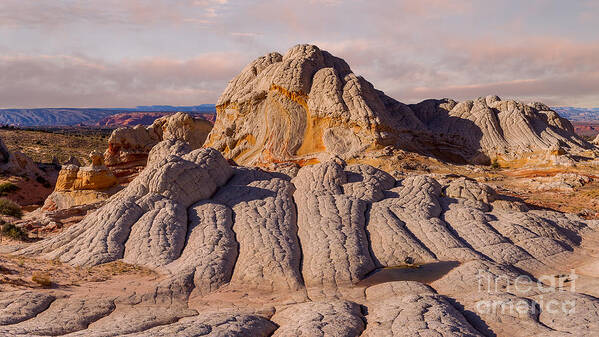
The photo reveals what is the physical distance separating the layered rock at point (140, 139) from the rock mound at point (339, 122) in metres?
4.76

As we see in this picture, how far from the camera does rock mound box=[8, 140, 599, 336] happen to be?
29.9 feet

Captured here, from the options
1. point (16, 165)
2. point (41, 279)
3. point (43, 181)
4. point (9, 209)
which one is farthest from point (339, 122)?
point (16, 165)

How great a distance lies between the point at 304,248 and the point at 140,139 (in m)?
27.6

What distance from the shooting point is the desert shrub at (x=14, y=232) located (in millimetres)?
16828

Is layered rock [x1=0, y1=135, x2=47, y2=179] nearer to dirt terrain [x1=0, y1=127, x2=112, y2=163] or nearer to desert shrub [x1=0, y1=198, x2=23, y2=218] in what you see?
desert shrub [x1=0, y1=198, x2=23, y2=218]

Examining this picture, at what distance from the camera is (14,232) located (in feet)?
55.3

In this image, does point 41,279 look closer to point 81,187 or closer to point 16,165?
point 81,187

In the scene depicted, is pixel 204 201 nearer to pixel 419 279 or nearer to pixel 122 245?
pixel 122 245

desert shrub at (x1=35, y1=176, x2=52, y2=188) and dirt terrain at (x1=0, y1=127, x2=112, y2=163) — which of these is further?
dirt terrain at (x1=0, y1=127, x2=112, y2=163)

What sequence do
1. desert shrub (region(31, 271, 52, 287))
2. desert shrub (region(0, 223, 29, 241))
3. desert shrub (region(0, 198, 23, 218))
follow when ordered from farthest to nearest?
desert shrub (region(0, 198, 23, 218)) → desert shrub (region(0, 223, 29, 241)) → desert shrub (region(31, 271, 52, 287))

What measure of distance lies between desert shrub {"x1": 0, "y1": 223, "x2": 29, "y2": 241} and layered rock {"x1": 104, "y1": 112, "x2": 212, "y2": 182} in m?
15.9

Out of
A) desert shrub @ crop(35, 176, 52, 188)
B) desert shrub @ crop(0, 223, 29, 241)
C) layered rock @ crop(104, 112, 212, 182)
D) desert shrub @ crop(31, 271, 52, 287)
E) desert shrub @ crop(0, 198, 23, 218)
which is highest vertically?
layered rock @ crop(104, 112, 212, 182)

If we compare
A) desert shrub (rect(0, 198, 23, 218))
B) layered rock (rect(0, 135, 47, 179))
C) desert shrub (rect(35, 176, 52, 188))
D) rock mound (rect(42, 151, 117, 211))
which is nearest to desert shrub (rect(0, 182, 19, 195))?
desert shrub (rect(35, 176, 52, 188))

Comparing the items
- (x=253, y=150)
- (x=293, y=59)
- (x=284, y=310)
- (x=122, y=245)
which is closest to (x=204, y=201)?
(x=122, y=245)
